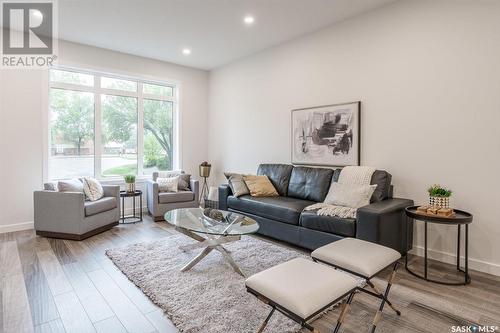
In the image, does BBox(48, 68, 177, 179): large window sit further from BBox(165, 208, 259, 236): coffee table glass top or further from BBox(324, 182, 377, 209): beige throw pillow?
BBox(324, 182, 377, 209): beige throw pillow

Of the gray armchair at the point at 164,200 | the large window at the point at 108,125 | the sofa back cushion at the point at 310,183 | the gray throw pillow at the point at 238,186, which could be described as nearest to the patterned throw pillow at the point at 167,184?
the gray armchair at the point at 164,200

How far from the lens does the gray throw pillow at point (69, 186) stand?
397 cm

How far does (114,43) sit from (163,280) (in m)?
4.03

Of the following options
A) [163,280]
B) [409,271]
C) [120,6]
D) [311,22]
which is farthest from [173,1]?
[409,271]

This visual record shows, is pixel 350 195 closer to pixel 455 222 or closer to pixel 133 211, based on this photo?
pixel 455 222

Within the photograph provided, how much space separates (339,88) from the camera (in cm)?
402

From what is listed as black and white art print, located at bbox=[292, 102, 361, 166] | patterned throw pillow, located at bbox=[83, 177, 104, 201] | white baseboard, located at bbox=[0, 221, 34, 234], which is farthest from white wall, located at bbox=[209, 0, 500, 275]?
white baseboard, located at bbox=[0, 221, 34, 234]

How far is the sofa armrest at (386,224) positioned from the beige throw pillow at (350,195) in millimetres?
148

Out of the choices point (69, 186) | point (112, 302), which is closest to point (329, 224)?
point (112, 302)

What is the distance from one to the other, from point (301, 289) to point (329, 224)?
5.44 feet

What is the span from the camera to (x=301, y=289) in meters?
1.53

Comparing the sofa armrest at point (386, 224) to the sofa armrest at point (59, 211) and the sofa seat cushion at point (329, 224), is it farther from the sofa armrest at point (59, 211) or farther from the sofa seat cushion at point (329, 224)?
the sofa armrest at point (59, 211)

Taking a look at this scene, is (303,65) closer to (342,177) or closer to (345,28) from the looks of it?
(345,28)

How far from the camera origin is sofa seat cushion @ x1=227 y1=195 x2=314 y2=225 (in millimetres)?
3504
